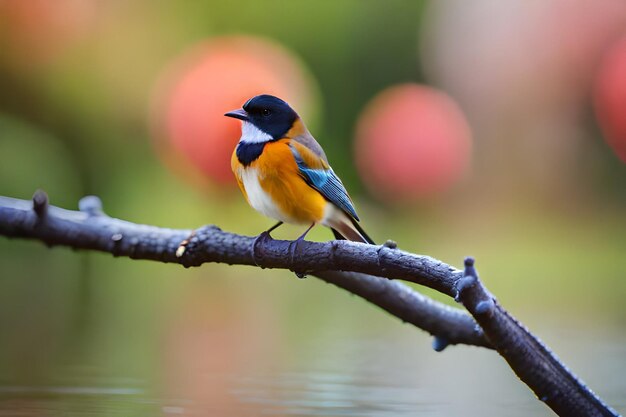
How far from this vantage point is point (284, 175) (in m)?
1.07

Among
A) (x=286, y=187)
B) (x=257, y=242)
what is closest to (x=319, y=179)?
(x=286, y=187)

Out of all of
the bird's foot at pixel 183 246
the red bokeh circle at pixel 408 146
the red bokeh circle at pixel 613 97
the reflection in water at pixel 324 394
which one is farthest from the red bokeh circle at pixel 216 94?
the bird's foot at pixel 183 246

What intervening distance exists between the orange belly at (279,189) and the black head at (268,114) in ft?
0.09

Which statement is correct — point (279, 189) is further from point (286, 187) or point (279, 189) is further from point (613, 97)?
point (613, 97)

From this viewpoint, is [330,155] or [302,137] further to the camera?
[330,155]

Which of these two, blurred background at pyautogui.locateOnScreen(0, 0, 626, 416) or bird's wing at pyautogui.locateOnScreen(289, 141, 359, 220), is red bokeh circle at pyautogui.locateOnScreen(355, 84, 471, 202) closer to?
blurred background at pyautogui.locateOnScreen(0, 0, 626, 416)

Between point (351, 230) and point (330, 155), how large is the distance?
1.91 meters

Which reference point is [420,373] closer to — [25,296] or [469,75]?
[25,296]

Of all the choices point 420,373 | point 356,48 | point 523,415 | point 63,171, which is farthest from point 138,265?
point 523,415

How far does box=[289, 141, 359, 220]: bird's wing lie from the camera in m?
1.08

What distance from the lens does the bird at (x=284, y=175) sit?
3.51 ft

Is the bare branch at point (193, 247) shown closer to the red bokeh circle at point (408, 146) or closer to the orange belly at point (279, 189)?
the orange belly at point (279, 189)

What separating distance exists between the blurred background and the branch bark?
431mm

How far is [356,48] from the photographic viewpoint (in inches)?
120
